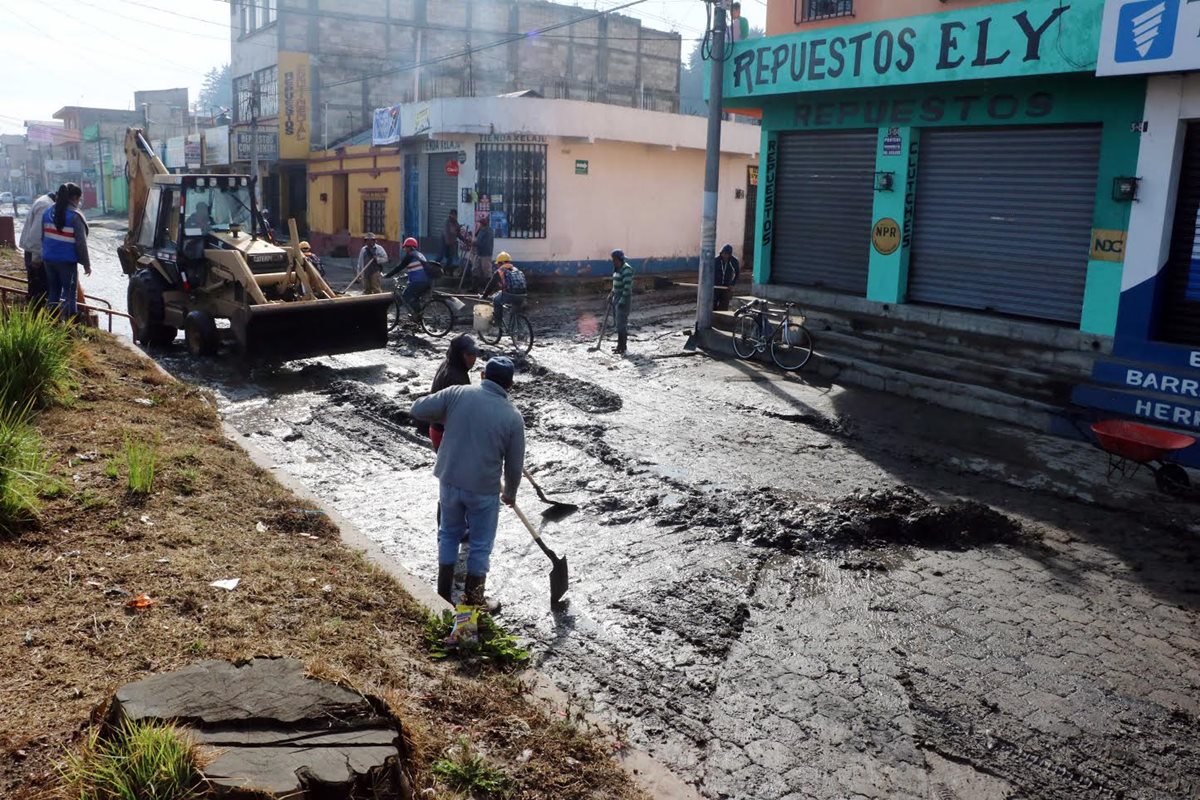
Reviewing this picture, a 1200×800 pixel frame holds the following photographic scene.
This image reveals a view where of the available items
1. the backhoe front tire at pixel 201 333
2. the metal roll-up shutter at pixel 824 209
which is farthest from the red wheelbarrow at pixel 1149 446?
the backhoe front tire at pixel 201 333

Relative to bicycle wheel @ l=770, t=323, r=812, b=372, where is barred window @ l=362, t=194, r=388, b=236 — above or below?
above

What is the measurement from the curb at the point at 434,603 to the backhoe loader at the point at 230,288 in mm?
2896

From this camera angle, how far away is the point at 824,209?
53.1 feet

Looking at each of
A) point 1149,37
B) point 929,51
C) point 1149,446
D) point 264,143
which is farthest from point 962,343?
point 264,143

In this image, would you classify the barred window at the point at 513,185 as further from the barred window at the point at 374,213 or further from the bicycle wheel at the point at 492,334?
the bicycle wheel at the point at 492,334

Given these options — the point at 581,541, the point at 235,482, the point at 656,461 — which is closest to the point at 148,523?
the point at 235,482

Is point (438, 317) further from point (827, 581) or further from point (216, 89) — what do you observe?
point (216, 89)

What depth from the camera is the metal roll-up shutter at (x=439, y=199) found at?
89.1 feet

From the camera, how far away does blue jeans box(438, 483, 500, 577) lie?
19.6 ft

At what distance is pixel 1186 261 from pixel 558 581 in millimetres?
8963

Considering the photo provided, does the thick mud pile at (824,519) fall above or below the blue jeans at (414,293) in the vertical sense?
below

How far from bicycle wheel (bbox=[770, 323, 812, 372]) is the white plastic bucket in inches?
177

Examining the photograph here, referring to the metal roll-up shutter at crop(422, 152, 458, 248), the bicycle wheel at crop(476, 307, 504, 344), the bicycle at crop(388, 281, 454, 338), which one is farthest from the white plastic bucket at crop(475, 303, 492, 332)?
the metal roll-up shutter at crop(422, 152, 458, 248)

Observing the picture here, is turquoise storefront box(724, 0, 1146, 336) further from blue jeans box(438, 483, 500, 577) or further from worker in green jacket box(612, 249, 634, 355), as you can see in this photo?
blue jeans box(438, 483, 500, 577)
